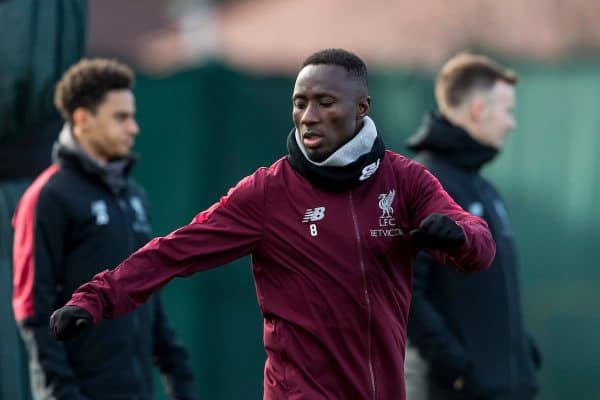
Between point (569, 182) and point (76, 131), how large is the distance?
435 cm

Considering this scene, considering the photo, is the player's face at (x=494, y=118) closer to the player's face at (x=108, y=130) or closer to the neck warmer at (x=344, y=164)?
the player's face at (x=108, y=130)

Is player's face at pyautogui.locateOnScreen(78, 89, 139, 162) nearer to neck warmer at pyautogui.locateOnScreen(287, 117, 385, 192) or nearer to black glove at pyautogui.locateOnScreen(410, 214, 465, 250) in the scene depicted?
neck warmer at pyautogui.locateOnScreen(287, 117, 385, 192)

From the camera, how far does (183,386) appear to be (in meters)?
7.04

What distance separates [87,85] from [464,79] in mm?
1874

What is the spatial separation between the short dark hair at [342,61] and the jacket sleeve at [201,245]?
17.0 inches

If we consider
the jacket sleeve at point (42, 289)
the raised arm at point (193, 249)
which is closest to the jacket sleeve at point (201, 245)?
the raised arm at point (193, 249)

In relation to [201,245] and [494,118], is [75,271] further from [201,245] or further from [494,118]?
[494,118]

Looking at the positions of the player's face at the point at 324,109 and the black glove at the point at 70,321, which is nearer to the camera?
the black glove at the point at 70,321

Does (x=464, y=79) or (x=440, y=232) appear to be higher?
(x=464, y=79)

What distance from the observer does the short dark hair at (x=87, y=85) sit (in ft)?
22.6

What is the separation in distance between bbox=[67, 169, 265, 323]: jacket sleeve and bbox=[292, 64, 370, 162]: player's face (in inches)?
9.3

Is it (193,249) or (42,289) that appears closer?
(193,249)

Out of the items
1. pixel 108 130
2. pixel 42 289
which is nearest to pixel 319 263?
pixel 42 289

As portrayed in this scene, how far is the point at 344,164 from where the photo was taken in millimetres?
5086
